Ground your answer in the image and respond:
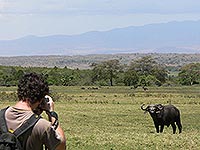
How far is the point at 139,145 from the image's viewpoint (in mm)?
16844

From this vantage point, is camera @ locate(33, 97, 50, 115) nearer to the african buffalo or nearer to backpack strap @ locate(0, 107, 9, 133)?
backpack strap @ locate(0, 107, 9, 133)

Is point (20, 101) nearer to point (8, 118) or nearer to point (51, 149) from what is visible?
point (8, 118)

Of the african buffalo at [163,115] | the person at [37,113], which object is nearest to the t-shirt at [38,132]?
the person at [37,113]

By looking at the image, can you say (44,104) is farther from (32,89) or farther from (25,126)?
(25,126)

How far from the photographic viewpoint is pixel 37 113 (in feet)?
20.0

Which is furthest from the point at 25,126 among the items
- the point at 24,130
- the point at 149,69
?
the point at 149,69

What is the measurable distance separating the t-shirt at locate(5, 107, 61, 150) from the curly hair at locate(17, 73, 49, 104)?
179 mm

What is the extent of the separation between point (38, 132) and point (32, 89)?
50 centimetres

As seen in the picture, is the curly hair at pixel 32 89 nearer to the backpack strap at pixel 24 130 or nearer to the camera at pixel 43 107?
the camera at pixel 43 107

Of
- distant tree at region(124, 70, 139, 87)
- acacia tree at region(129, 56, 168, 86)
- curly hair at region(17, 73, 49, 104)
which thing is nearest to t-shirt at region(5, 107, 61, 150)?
curly hair at region(17, 73, 49, 104)

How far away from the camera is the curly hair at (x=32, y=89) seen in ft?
19.4

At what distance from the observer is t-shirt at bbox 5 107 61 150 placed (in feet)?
18.8

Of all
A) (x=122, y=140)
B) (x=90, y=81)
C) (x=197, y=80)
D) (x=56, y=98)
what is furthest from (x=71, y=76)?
(x=122, y=140)

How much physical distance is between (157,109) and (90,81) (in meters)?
103
